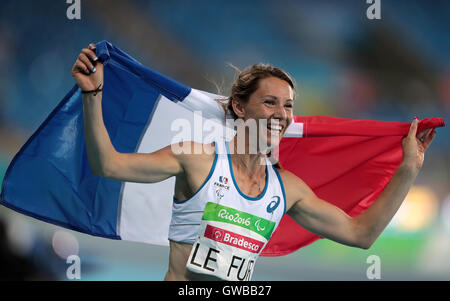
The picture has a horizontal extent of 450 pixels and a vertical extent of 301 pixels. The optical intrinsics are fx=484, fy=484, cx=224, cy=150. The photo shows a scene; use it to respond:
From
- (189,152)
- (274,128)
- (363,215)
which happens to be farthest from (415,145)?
(189,152)

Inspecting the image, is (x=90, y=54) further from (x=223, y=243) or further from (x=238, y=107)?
(x=223, y=243)

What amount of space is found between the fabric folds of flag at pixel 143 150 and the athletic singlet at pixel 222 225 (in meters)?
0.52

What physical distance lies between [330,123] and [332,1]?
456cm

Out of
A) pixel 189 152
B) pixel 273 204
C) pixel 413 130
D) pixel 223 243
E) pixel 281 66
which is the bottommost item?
pixel 223 243

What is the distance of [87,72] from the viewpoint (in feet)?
5.97

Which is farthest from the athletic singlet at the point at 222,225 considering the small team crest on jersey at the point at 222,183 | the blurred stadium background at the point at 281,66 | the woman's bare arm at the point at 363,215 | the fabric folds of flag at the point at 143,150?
the blurred stadium background at the point at 281,66

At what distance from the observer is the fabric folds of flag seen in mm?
2545

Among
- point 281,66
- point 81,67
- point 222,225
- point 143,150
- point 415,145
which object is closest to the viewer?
point 81,67

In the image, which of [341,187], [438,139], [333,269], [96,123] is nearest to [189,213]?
[96,123]

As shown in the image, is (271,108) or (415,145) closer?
(271,108)

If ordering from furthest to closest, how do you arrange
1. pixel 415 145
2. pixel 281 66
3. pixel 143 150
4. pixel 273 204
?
pixel 281 66 < pixel 143 150 < pixel 415 145 < pixel 273 204

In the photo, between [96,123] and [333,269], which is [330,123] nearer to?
[96,123]

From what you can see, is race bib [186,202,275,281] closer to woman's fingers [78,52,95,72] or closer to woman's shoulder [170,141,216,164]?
woman's shoulder [170,141,216,164]

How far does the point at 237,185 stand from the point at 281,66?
453cm
